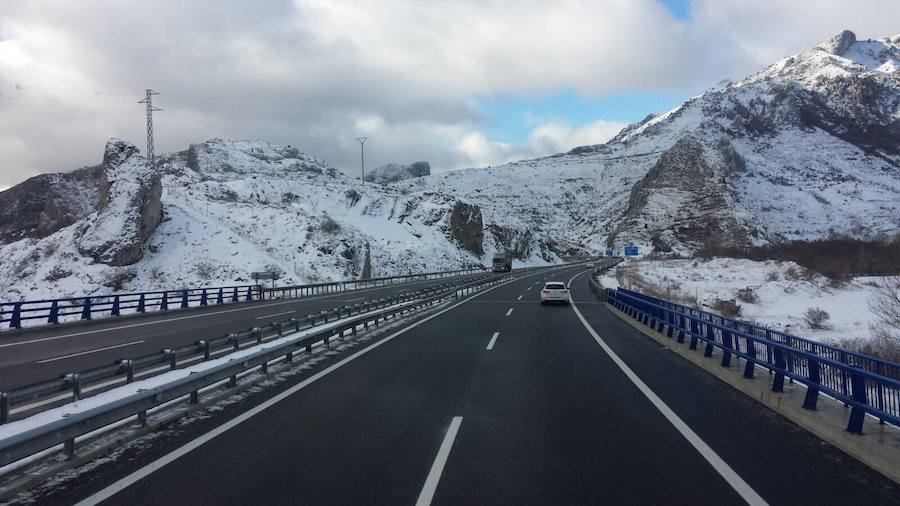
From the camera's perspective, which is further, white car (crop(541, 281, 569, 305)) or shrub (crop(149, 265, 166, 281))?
shrub (crop(149, 265, 166, 281))

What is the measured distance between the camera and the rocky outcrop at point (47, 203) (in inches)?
2468

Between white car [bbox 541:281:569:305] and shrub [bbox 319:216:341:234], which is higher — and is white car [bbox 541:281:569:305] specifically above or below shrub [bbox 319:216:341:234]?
below

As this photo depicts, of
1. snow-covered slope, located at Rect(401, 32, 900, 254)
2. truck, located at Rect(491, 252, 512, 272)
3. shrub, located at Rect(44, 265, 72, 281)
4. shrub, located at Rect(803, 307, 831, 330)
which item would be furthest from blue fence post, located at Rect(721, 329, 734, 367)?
snow-covered slope, located at Rect(401, 32, 900, 254)

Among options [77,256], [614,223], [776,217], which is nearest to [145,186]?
[77,256]

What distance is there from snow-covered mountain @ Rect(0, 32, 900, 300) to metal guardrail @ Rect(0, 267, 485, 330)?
437cm

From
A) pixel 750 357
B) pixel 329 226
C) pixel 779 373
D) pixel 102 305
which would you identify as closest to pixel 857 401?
pixel 779 373

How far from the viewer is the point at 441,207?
9131 centimetres

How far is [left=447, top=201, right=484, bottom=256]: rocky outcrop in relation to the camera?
291 ft

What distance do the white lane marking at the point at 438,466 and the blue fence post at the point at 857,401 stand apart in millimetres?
4558

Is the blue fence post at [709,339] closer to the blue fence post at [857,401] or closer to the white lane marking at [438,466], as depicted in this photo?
the blue fence post at [857,401]

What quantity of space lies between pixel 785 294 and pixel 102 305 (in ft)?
138

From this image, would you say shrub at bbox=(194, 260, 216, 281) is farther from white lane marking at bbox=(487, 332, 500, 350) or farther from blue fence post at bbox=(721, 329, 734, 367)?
blue fence post at bbox=(721, 329, 734, 367)

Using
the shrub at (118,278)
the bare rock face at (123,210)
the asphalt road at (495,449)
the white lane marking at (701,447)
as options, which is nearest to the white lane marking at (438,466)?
the asphalt road at (495,449)

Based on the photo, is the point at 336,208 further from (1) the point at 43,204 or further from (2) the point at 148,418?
(2) the point at 148,418
